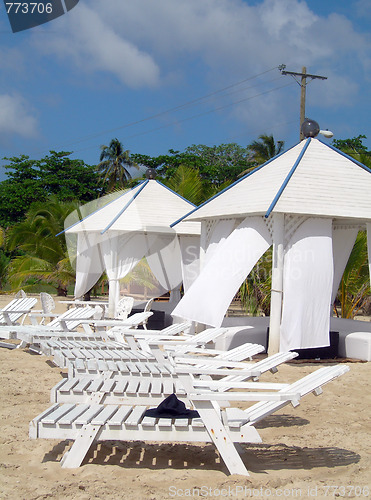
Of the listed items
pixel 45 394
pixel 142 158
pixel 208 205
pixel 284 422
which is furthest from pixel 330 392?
pixel 142 158

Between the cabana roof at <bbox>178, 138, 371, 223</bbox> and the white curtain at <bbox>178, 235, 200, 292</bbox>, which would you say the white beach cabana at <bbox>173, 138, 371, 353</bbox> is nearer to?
the cabana roof at <bbox>178, 138, 371, 223</bbox>

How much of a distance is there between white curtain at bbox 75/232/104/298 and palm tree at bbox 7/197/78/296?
475cm

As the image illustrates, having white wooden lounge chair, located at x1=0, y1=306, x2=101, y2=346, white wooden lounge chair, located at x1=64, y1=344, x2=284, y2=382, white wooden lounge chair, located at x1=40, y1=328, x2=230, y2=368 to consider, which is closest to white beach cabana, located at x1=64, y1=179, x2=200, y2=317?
white wooden lounge chair, located at x1=0, y1=306, x2=101, y2=346

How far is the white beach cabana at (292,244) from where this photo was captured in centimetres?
822

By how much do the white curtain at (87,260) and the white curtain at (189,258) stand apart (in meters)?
2.74

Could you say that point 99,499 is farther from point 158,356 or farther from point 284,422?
point 284,422

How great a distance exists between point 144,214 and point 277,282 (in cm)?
462

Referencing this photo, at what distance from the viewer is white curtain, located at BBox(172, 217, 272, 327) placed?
848cm

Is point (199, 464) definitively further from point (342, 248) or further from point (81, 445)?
point (342, 248)

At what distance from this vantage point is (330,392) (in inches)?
255

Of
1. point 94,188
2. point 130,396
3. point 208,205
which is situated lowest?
point 130,396

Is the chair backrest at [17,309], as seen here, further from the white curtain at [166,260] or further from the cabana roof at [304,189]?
the white curtain at [166,260]

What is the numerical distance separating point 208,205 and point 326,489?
707 centimetres

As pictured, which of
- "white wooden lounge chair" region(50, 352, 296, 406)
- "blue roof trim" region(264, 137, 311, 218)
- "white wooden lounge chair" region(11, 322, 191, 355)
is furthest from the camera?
"blue roof trim" region(264, 137, 311, 218)
